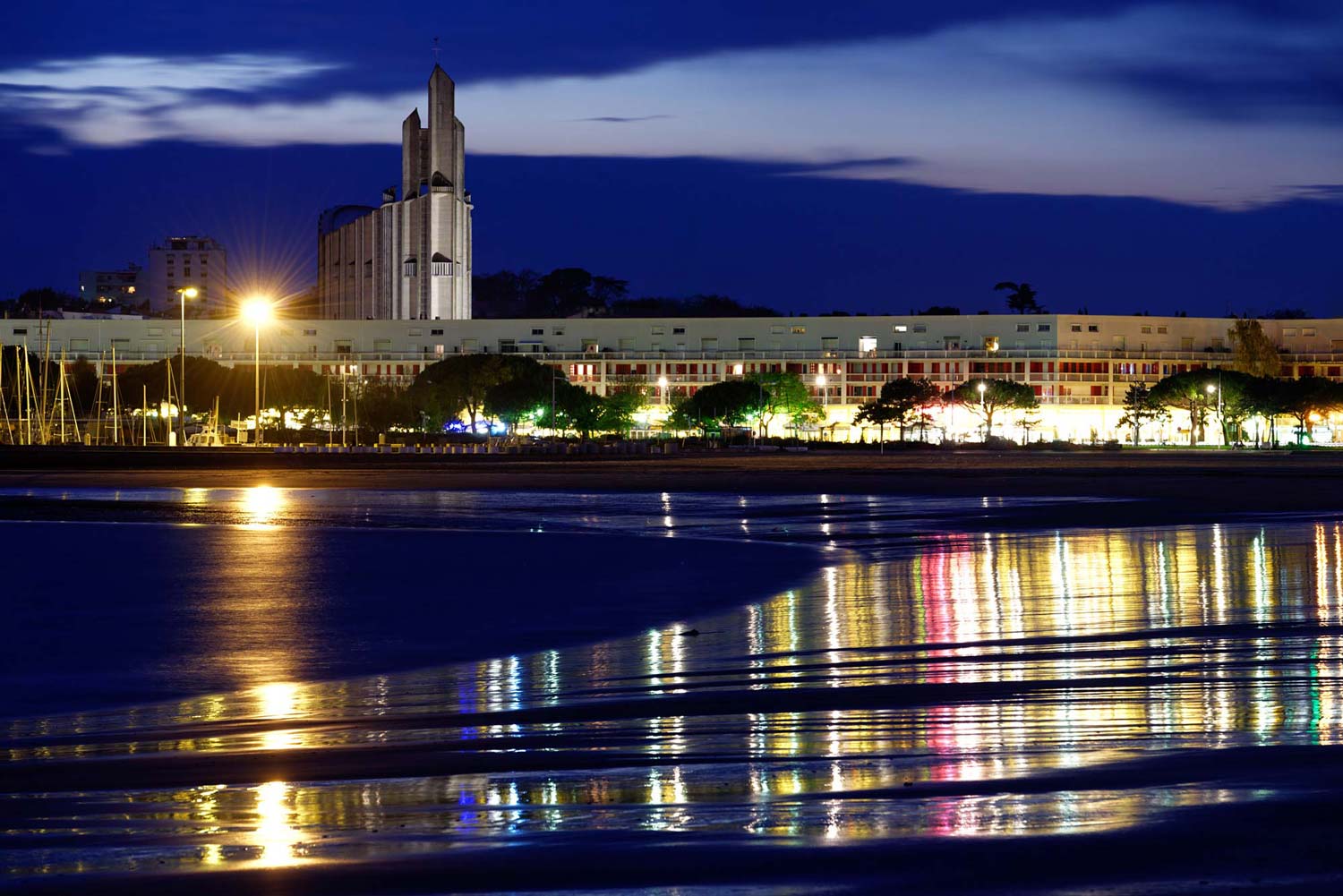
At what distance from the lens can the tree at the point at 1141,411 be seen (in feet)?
481

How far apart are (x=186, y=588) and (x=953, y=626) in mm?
10008

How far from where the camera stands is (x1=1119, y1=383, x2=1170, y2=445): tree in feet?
481

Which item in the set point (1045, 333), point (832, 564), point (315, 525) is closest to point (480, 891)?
point (832, 564)

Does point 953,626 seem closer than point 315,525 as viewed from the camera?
Yes

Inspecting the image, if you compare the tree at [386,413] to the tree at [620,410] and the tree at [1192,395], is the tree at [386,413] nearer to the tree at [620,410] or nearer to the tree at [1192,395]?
the tree at [620,410]

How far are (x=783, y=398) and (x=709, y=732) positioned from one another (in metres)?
138

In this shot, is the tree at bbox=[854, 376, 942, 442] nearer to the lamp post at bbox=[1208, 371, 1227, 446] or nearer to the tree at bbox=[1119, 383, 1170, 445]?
the tree at bbox=[1119, 383, 1170, 445]

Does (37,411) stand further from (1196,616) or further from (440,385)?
(1196,616)

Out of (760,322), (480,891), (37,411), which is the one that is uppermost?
(760,322)

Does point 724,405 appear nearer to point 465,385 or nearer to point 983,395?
point 465,385

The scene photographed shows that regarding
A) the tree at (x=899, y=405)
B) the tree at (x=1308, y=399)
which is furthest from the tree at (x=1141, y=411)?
the tree at (x=899, y=405)

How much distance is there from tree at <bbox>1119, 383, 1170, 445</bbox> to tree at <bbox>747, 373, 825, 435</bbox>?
27.5 m

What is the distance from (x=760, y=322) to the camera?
16738cm

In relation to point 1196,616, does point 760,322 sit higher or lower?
higher
